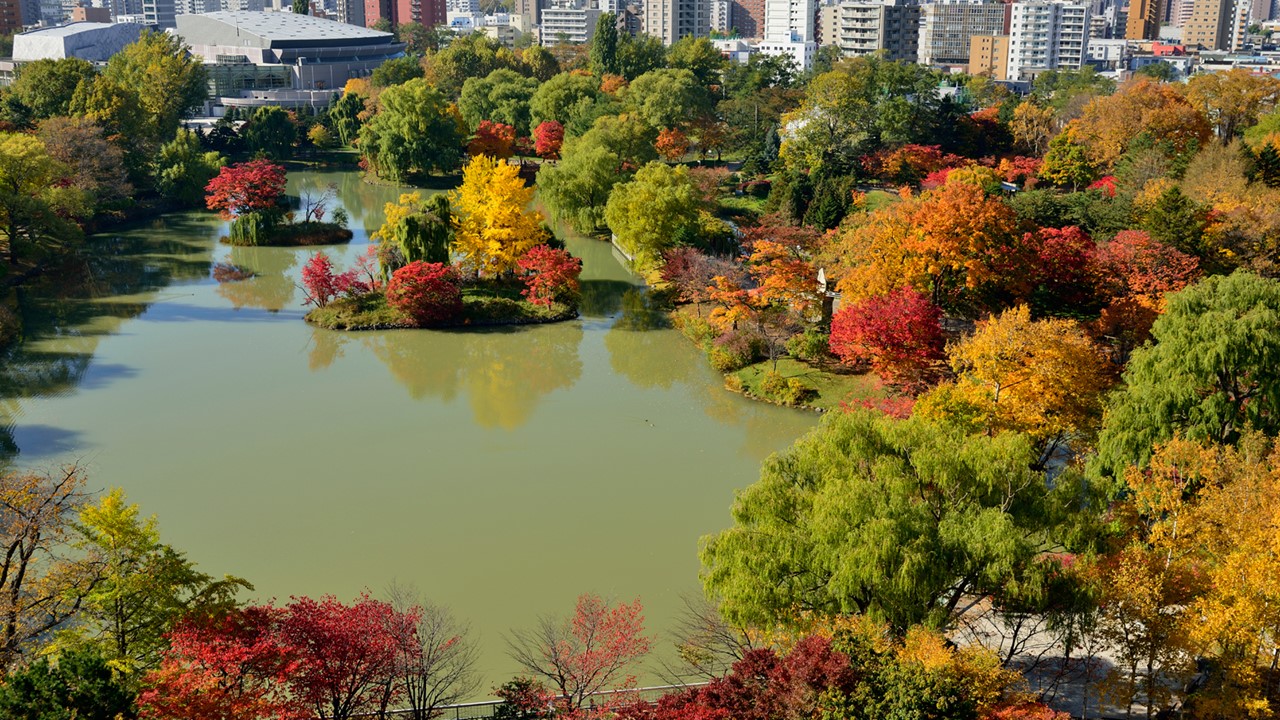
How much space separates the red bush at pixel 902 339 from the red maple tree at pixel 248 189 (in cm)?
2038

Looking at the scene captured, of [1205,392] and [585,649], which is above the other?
[1205,392]

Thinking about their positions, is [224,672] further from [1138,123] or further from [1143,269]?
[1138,123]

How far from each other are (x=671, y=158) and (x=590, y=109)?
12.1ft

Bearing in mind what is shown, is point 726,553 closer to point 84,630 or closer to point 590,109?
point 84,630

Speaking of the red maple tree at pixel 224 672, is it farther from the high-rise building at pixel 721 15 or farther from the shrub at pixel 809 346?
the high-rise building at pixel 721 15

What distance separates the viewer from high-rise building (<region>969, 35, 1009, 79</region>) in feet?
290

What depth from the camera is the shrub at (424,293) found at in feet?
76.7

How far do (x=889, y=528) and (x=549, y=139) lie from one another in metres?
34.2

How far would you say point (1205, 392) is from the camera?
13.7 m

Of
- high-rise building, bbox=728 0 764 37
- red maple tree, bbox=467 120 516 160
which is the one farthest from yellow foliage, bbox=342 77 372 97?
high-rise building, bbox=728 0 764 37

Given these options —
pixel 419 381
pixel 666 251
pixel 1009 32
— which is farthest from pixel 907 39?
pixel 419 381

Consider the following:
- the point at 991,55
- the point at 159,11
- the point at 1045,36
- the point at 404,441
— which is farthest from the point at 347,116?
the point at 159,11

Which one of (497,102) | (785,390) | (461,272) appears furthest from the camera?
(497,102)

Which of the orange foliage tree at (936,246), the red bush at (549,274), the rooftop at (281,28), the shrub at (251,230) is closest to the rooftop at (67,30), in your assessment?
the rooftop at (281,28)
